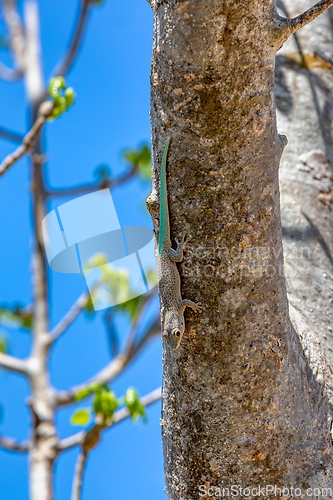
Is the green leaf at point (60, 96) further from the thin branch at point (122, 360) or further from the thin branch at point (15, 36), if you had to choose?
the thin branch at point (15, 36)

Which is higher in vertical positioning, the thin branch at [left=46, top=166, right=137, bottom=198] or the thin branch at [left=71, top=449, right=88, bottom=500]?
the thin branch at [left=46, top=166, right=137, bottom=198]

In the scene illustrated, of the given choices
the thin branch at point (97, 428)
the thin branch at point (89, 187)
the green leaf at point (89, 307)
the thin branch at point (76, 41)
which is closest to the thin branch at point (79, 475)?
the thin branch at point (97, 428)

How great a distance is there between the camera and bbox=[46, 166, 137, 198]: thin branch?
366cm

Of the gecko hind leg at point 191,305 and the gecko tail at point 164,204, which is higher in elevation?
the gecko tail at point 164,204

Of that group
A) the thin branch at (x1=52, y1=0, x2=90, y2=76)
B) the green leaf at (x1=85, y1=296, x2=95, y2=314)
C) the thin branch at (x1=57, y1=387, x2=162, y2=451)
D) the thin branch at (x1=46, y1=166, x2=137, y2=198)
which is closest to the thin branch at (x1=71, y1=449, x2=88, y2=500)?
the thin branch at (x1=57, y1=387, x2=162, y2=451)

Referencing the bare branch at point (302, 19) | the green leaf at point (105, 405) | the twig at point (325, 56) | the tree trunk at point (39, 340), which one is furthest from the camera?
the tree trunk at point (39, 340)

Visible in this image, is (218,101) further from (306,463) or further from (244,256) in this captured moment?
(306,463)

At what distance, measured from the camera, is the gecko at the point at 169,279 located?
1.23m

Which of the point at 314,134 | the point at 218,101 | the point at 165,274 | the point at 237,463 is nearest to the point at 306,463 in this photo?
the point at 237,463

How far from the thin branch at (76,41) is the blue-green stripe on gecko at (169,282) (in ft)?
10.4

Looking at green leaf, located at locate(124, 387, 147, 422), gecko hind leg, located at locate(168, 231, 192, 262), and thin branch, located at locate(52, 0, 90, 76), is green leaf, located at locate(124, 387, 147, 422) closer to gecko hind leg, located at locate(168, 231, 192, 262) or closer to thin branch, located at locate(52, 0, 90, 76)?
gecko hind leg, located at locate(168, 231, 192, 262)

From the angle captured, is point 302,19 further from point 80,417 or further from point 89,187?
point 89,187

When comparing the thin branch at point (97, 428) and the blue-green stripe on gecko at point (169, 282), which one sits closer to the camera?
the blue-green stripe on gecko at point (169, 282)

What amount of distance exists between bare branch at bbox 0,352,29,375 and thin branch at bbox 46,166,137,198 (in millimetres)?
1267
